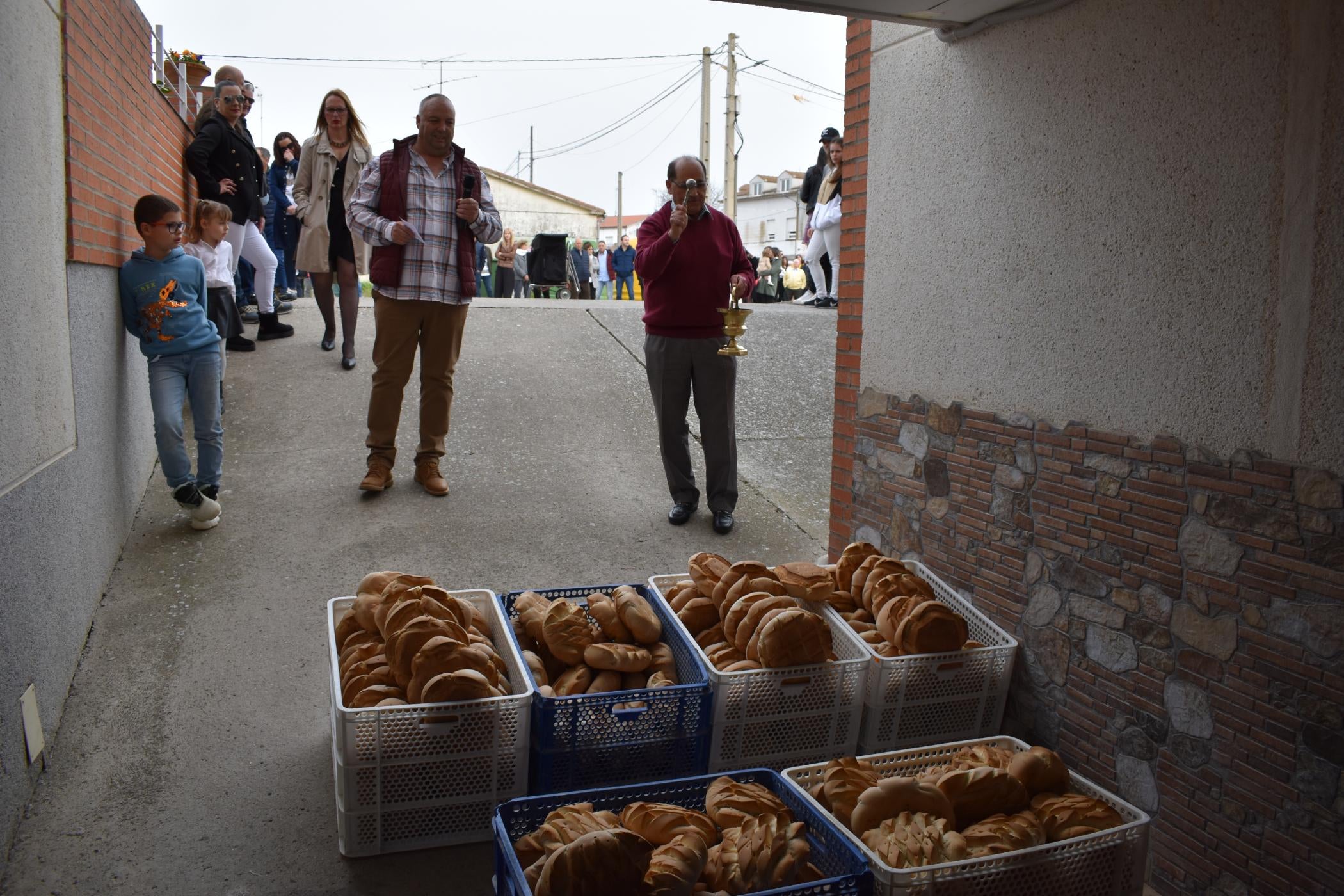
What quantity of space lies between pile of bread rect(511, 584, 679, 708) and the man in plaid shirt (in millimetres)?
2575

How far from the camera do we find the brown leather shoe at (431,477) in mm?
5953

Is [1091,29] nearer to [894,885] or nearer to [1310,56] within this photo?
[1310,56]

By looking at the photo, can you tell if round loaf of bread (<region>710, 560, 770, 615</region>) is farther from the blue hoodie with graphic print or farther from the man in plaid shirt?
the blue hoodie with graphic print

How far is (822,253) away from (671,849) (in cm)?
1079

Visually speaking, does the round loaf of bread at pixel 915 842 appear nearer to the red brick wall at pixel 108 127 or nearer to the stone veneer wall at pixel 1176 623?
the stone veneer wall at pixel 1176 623

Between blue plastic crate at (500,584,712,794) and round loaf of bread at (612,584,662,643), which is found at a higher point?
round loaf of bread at (612,584,662,643)

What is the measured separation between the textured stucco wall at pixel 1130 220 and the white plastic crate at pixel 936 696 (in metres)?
0.91

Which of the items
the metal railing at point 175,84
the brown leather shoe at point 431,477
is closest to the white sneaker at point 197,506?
the brown leather shoe at point 431,477

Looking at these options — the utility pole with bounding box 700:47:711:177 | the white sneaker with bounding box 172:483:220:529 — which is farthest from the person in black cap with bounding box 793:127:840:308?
the utility pole with bounding box 700:47:711:177

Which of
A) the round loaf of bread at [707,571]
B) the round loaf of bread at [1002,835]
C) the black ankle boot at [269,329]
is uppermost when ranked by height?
the black ankle boot at [269,329]

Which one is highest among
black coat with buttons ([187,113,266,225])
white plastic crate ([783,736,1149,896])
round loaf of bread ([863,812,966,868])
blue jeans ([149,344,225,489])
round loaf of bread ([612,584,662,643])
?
black coat with buttons ([187,113,266,225])

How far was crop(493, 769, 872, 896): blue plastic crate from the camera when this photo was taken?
2.32 meters

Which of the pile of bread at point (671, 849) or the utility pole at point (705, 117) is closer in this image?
the pile of bread at point (671, 849)

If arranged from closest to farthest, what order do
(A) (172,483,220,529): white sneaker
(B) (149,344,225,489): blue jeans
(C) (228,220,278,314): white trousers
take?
(B) (149,344,225,489): blue jeans → (A) (172,483,220,529): white sneaker → (C) (228,220,278,314): white trousers
